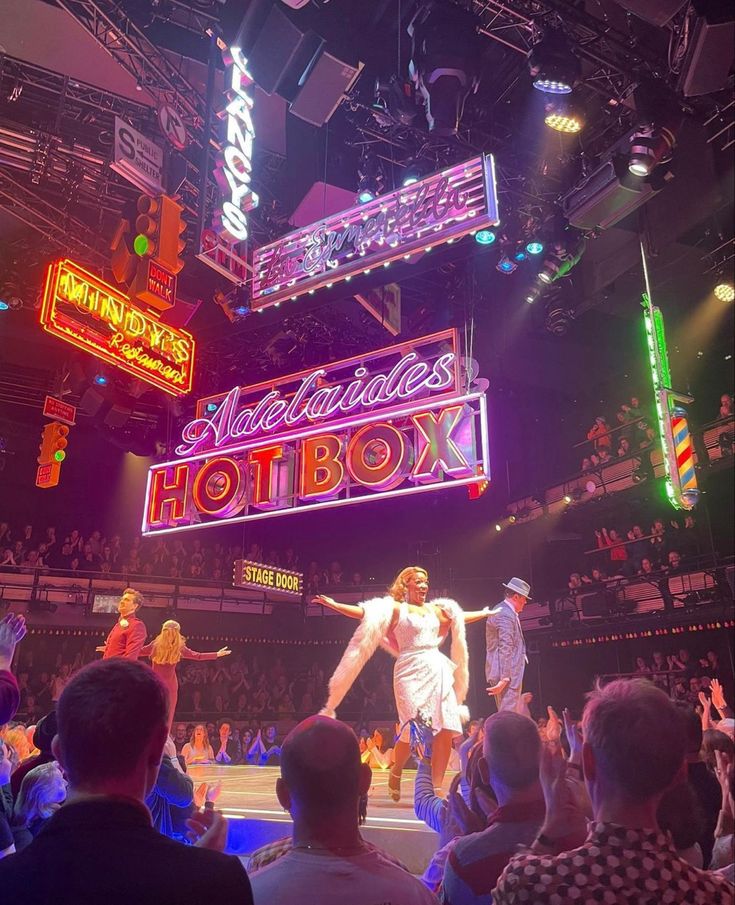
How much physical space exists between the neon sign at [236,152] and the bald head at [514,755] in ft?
24.1

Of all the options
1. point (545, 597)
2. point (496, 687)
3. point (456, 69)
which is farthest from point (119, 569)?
point (456, 69)

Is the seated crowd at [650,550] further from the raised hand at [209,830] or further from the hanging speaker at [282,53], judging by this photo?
the raised hand at [209,830]

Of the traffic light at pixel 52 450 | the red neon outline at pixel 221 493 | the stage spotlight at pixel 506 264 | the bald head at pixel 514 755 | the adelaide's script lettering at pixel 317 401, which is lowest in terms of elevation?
the bald head at pixel 514 755

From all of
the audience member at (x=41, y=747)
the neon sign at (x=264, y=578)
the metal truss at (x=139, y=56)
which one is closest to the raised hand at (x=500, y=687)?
the audience member at (x=41, y=747)

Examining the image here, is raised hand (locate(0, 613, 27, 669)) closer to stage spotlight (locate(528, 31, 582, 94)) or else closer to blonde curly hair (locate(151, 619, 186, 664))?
blonde curly hair (locate(151, 619, 186, 664))

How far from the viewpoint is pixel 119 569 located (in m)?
18.3

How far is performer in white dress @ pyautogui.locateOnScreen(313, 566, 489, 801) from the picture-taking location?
7.01m

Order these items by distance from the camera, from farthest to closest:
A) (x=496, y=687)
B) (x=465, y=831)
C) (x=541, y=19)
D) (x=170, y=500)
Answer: (x=170, y=500) → (x=496, y=687) → (x=541, y=19) → (x=465, y=831)

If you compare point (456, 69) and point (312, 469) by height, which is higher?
point (456, 69)

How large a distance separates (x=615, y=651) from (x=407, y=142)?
13165 mm

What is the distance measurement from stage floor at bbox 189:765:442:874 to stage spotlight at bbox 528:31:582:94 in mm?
7171

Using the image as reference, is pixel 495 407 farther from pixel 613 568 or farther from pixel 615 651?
pixel 615 651

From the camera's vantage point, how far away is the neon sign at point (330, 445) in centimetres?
927

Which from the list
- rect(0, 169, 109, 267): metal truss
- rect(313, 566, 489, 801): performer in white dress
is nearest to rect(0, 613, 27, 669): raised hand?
rect(313, 566, 489, 801): performer in white dress
